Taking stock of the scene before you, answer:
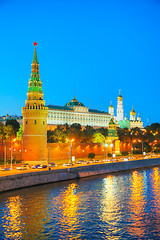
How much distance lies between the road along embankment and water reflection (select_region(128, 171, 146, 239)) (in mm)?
10608

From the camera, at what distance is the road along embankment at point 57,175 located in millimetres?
44219

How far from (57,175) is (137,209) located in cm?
2077

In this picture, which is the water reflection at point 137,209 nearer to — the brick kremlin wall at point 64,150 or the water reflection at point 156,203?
the water reflection at point 156,203

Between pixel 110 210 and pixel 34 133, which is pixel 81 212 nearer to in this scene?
pixel 110 210

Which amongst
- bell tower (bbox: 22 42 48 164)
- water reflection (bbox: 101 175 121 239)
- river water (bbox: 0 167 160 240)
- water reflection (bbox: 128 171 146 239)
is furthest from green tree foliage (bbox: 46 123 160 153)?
water reflection (bbox: 128 171 146 239)

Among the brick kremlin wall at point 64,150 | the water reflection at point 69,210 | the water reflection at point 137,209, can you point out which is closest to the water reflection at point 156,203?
the water reflection at point 137,209

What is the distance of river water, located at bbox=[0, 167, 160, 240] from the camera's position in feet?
89.0

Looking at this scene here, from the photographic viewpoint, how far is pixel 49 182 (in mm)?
50969

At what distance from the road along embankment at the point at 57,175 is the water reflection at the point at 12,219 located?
6.41 metres

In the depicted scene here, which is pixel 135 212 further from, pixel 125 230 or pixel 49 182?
pixel 49 182

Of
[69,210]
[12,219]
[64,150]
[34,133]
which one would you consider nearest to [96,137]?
[64,150]

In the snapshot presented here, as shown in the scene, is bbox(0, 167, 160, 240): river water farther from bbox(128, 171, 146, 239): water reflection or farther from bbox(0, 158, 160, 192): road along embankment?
bbox(0, 158, 160, 192): road along embankment

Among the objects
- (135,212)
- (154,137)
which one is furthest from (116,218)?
(154,137)

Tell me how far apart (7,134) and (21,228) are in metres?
60.1
